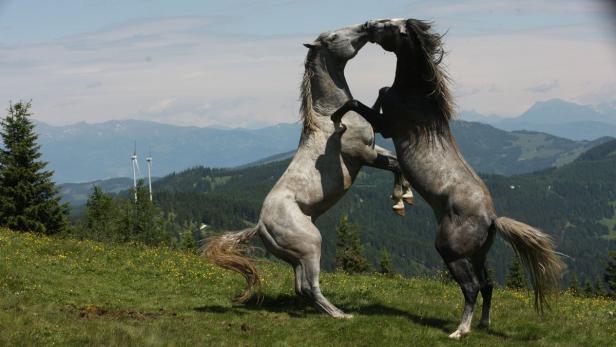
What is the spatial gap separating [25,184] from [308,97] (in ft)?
133

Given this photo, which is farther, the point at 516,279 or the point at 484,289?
the point at 516,279

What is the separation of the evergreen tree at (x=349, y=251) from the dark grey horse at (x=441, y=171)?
5717cm

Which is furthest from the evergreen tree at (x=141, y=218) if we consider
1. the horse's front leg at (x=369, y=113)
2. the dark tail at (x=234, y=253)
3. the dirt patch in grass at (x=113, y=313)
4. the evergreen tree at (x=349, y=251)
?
the horse's front leg at (x=369, y=113)

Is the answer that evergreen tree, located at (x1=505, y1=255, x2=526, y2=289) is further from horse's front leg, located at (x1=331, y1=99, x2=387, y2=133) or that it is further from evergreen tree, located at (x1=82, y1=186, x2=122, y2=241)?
horse's front leg, located at (x1=331, y1=99, x2=387, y2=133)

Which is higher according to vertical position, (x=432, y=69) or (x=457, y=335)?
(x=432, y=69)

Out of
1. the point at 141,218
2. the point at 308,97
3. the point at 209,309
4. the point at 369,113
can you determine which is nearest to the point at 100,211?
the point at 141,218

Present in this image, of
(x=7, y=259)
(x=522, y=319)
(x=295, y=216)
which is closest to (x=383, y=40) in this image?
(x=295, y=216)

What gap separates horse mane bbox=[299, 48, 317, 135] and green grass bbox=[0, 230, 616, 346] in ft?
11.8

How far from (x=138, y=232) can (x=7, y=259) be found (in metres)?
67.4

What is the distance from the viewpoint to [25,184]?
47031 millimetres

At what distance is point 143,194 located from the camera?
8481cm

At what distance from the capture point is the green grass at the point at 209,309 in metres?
10.1

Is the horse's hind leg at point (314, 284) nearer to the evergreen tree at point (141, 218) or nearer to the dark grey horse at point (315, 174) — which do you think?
the dark grey horse at point (315, 174)

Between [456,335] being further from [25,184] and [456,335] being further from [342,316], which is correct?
[25,184]
